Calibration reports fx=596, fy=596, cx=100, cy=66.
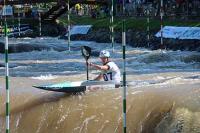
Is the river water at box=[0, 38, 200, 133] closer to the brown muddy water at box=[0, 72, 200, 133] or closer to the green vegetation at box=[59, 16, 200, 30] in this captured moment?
the brown muddy water at box=[0, 72, 200, 133]

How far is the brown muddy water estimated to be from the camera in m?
9.42

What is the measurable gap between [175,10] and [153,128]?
1830 centimetres

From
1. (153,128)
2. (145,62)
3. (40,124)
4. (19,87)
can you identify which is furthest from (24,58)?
(153,128)

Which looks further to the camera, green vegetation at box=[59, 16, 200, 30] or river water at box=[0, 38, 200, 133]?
green vegetation at box=[59, 16, 200, 30]

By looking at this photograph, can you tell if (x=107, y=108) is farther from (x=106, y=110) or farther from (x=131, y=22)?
(x=131, y=22)

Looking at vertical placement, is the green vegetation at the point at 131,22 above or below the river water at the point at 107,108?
above

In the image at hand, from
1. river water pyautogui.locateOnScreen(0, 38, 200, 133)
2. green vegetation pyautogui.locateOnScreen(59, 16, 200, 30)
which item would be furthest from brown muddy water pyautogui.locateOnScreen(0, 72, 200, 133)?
green vegetation pyautogui.locateOnScreen(59, 16, 200, 30)

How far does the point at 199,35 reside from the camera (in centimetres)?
2181

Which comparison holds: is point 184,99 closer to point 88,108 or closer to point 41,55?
point 88,108

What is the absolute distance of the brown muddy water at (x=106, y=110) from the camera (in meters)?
9.42

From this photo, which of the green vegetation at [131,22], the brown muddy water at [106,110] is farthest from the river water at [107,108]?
the green vegetation at [131,22]

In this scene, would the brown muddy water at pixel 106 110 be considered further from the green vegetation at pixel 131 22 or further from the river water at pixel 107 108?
the green vegetation at pixel 131 22

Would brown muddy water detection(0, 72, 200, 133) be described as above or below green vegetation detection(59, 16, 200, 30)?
below

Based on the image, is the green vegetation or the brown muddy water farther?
the green vegetation
